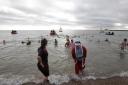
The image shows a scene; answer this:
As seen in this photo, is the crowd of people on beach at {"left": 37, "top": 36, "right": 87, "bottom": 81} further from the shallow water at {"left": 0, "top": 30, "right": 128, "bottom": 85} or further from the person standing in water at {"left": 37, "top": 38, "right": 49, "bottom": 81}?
the shallow water at {"left": 0, "top": 30, "right": 128, "bottom": 85}

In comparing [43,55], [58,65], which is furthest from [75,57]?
[58,65]

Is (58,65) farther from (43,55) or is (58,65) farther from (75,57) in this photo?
(43,55)

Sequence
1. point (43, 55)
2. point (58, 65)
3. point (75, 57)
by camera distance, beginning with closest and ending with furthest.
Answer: point (43, 55)
point (75, 57)
point (58, 65)

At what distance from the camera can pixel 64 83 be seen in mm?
7148

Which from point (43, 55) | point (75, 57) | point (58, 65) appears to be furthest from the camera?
point (58, 65)

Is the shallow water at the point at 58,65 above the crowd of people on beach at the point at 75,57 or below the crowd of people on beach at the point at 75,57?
below

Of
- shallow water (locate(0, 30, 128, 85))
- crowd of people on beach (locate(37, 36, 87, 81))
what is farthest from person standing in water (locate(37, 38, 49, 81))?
shallow water (locate(0, 30, 128, 85))

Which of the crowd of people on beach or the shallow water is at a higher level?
the crowd of people on beach

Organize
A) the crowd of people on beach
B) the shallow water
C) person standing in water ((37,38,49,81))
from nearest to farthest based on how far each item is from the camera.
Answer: person standing in water ((37,38,49,81)) < the crowd of people on beach < the shallow water

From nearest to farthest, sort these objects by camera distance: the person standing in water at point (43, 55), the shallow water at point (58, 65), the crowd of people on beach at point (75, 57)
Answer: the person standing in water at point (43, 55) < the crowd of people on beach at point (75, 57) < the shallow water at point (58, 65)

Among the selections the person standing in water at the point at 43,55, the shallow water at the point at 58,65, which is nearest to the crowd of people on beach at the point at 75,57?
the person standing in water at the point at 43,55

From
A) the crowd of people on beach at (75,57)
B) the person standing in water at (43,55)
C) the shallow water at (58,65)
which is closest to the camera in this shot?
the person standing in water at (43,55)

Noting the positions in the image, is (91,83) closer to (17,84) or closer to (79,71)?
(79,71)

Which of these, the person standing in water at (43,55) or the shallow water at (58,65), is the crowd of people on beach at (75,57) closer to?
the person standing in water at (43,55)
